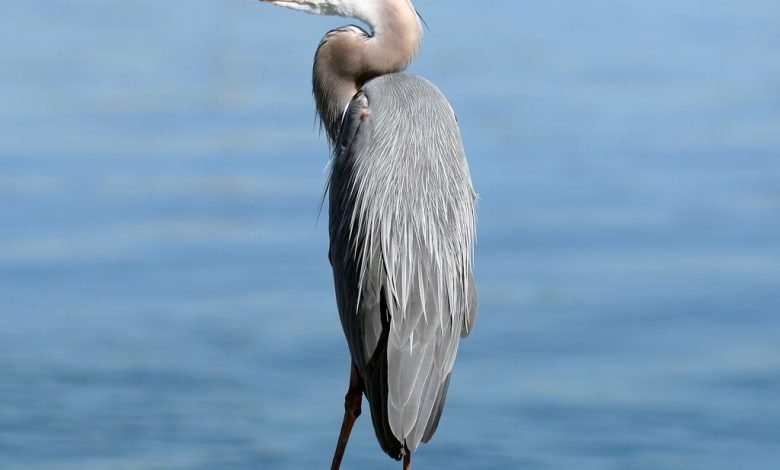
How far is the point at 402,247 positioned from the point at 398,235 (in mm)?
39

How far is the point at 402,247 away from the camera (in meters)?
4.70

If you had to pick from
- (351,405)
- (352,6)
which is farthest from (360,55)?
(351,405)

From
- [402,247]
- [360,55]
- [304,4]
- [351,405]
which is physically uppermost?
[304,4]

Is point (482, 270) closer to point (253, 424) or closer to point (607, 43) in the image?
point (253, 424)

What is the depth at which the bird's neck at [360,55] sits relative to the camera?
504 centimetres

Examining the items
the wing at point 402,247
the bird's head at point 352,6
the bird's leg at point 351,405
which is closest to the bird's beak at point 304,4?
the bird's head at point 352,6

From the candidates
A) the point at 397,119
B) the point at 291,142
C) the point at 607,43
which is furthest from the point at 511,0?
the point at 397,119

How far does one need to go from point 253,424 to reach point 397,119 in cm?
195

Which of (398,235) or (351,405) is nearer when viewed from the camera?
(398,235)

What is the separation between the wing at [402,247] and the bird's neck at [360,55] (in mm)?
152

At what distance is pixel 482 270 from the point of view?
7871 mm

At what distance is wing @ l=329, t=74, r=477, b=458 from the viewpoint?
457 centimetres

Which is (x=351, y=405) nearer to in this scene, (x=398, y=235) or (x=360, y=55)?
(x=398, y=235)

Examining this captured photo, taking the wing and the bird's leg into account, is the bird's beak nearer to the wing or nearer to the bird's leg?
the wing
